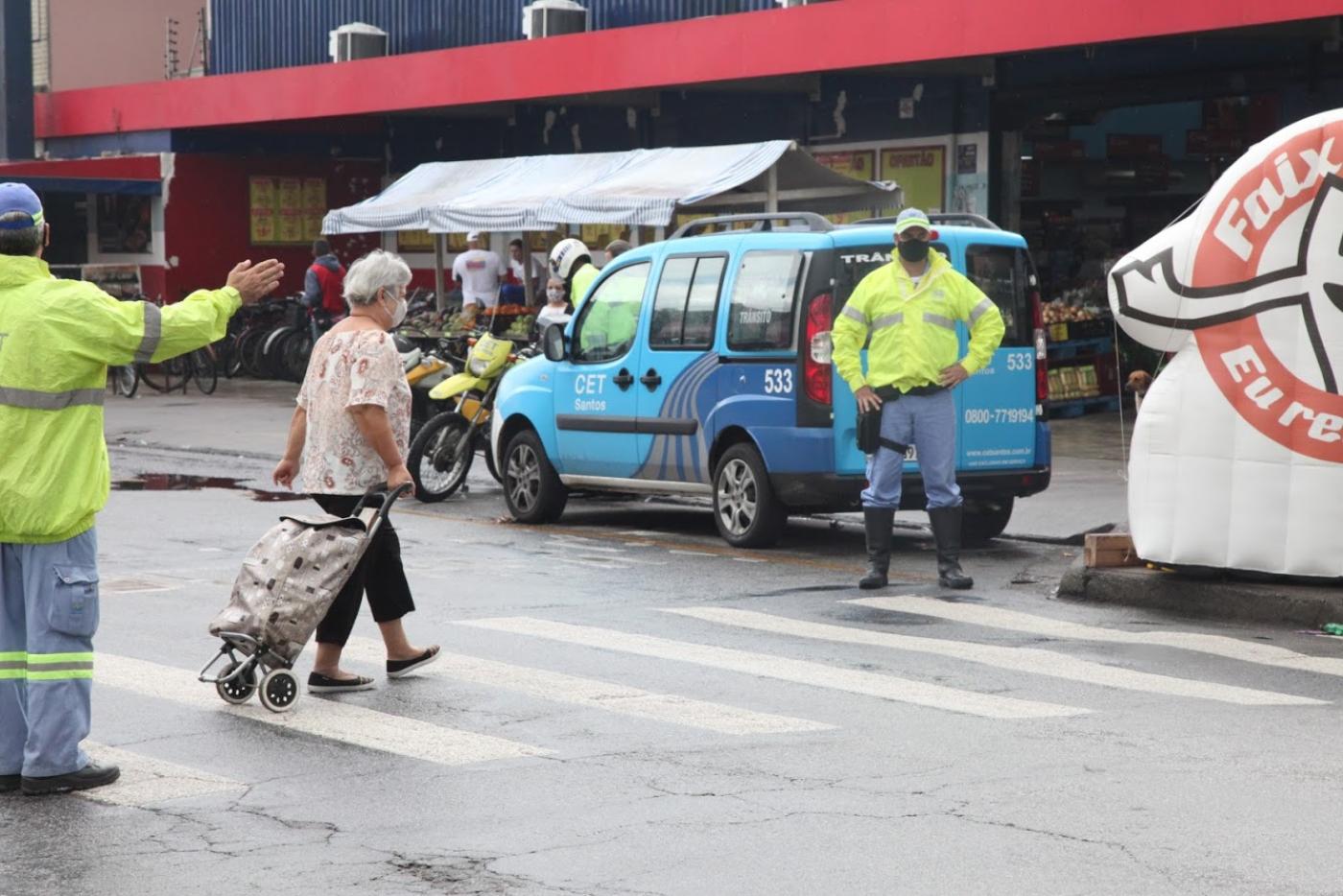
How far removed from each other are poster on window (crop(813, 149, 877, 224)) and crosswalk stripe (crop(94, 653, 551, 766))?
54.1 feet

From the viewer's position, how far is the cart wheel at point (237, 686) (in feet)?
27.0

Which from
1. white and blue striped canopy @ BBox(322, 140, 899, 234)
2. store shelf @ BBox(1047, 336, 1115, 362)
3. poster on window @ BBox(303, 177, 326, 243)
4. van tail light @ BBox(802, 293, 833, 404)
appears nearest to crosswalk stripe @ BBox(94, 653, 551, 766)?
van tail light @ BBox(802, 293, 833, 404)

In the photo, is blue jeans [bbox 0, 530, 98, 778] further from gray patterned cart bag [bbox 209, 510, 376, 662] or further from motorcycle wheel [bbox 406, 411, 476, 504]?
motorcycle wheel [bbox 406, 411, 476, 504]

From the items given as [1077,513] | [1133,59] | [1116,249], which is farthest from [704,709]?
[1116,249]

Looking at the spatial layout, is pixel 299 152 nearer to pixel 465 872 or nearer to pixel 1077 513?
pixel 1077 513

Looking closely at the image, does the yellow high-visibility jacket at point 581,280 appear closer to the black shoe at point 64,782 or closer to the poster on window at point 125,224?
the black shoe at point 64,782

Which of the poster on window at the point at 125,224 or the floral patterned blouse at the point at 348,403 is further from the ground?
the poster on window at the point at 125,224

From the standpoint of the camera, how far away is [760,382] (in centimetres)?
1303

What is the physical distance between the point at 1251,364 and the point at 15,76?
30476mm

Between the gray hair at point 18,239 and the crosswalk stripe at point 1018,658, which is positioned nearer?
the gray hair at point 18,239

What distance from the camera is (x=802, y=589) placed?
37.8ft

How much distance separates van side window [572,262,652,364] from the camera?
1424 centimetres

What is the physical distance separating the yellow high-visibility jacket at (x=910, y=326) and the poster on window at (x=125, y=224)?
24889 mm

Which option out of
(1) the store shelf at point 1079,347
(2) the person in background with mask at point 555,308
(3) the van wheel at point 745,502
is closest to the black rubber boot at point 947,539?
(3) the van wheel at point 745,502
